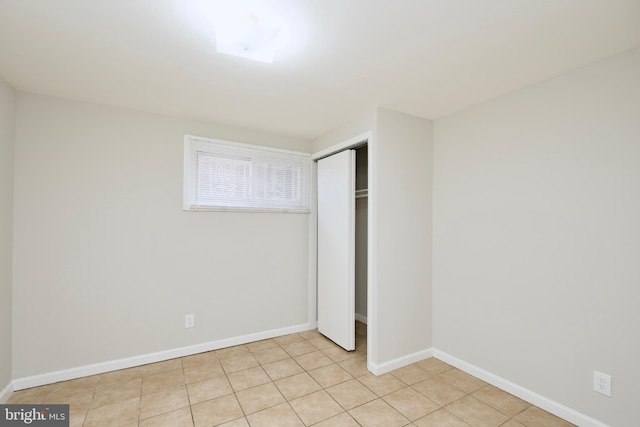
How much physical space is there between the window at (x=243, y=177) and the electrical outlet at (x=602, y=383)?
2.81 metres

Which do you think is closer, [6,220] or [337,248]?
[6,220]

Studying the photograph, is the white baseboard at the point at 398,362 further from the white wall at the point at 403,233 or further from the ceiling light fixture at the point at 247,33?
the ceiling light fixture at the point at 247,33

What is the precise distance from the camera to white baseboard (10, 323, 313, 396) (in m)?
2.38

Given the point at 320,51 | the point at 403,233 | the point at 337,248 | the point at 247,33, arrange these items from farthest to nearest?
1. the point at 337,248
2. the point at 403,233
3. the point at 320,51
4. the point at 247,33

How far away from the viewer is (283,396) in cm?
229

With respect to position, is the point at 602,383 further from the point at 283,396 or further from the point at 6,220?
the point at 6,220

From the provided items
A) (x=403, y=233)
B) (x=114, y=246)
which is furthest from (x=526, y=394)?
(x=114, y=246)

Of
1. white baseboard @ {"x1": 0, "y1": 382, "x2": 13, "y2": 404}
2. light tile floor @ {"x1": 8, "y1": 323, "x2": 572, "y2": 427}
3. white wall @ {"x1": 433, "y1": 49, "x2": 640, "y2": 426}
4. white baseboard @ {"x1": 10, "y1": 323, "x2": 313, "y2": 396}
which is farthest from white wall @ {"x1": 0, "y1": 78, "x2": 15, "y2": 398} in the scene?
white wall @ {"x1": 433, "y1": 49, "x2": 640, "y2": 426}

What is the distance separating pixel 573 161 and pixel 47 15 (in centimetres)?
321

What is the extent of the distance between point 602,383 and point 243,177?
3.28m

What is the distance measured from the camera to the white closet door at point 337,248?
3074 millimetres

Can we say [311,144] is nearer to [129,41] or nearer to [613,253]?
[129,41]

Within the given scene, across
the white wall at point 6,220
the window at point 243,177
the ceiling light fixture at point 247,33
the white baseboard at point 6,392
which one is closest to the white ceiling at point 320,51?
the ceiling light fixture at point 247,33

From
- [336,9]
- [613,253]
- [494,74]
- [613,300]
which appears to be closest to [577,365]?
[613,300]
